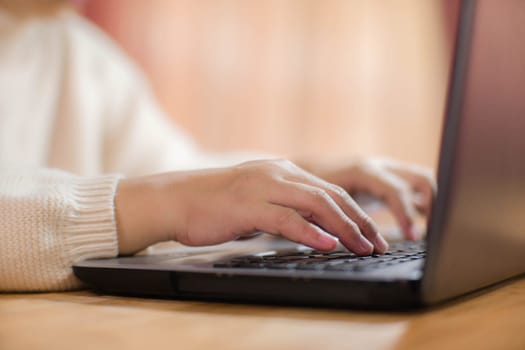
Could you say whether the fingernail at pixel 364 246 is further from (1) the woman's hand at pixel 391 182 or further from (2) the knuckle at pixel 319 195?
(1) the woman's hand at pixel 391 182

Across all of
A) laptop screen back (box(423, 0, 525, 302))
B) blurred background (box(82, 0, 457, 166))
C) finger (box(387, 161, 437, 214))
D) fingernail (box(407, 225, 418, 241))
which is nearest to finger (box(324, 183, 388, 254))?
laptop screen back (box(423, 0, 525, 302))

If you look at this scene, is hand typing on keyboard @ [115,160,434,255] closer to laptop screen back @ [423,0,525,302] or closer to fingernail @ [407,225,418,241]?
laptop screen back @ [423,0,525,302]

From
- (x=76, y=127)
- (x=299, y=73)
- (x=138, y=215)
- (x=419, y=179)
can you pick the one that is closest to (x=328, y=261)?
(x=138, y=215)

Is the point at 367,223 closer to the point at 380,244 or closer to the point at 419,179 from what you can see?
the point at 380,244

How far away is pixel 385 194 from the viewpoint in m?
1.03

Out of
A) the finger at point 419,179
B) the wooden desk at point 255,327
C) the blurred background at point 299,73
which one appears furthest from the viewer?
the blurred background at point 299,73

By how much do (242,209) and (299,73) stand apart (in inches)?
82.4

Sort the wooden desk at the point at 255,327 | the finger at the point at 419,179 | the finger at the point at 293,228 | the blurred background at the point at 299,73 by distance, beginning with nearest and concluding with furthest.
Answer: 1. the wooden desk at the point at 255,327
2. the finger at the point at 293,228
3. the finger at the point at 419,179
4. the blurred background at the point at 299,73

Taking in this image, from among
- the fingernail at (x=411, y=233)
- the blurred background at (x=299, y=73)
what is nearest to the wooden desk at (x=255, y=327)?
the fingernail at (x=411, y=233)

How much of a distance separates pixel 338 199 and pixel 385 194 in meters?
0.49

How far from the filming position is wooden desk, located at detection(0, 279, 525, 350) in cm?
35

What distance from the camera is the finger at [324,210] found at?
A: 528mm

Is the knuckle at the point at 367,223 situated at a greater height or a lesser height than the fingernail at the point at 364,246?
greater

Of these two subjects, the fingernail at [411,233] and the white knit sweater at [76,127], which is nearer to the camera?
the white knit sweater at [76,127]
